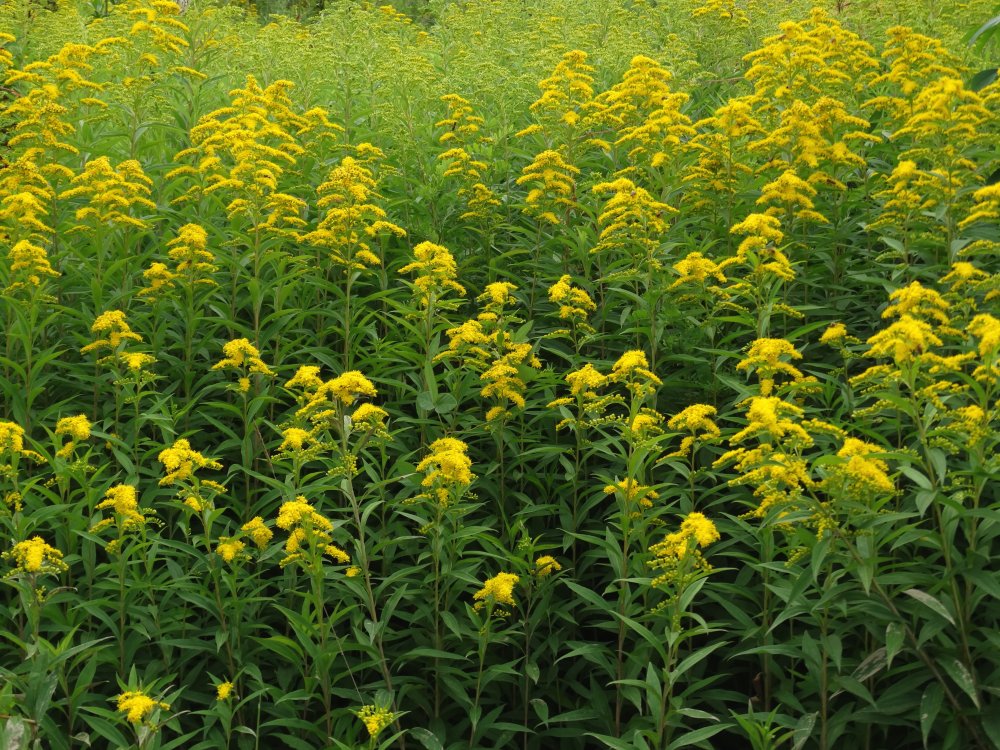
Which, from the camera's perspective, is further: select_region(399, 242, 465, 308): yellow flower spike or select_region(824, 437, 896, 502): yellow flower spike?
select_region(399, 242, 465, 308): yellow flower spike

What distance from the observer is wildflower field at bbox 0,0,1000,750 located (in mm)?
3160

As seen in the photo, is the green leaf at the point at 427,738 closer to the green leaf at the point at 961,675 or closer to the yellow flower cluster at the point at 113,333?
the green leaf at the point at 961,675

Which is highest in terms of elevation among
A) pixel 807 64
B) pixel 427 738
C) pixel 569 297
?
pixel 807 64

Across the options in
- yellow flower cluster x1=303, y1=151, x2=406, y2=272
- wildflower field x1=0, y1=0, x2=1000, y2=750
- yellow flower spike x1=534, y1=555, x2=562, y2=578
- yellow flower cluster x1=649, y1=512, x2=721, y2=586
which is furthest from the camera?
yellow flower cluster x1=303, y1=151, x2=406, y2=272

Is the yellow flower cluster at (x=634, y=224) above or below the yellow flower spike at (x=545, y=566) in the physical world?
above

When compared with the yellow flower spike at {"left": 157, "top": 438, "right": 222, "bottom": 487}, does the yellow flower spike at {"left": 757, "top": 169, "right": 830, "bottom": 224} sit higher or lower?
higher

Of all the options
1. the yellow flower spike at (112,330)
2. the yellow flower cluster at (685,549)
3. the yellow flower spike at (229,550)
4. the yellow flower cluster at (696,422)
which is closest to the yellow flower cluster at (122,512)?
the yellow flower spike at (229,550)

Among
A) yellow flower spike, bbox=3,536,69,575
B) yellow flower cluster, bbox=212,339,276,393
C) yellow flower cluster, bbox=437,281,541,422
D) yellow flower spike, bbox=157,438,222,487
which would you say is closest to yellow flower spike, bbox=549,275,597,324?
yellow flower cluster, bbox=437,281,541,422

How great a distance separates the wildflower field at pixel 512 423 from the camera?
3.16 meters

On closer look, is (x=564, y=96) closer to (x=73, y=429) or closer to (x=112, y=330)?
(x=112, y=330)

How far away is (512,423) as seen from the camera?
4406 mm

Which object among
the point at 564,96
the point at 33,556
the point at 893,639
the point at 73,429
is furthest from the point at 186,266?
A: the point at 893,639

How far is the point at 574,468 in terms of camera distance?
4023 millimetres

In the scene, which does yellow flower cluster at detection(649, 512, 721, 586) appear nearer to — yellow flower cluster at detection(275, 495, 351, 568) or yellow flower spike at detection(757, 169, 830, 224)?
yellow flower cluster at detection(275, 495, 351, 568)
